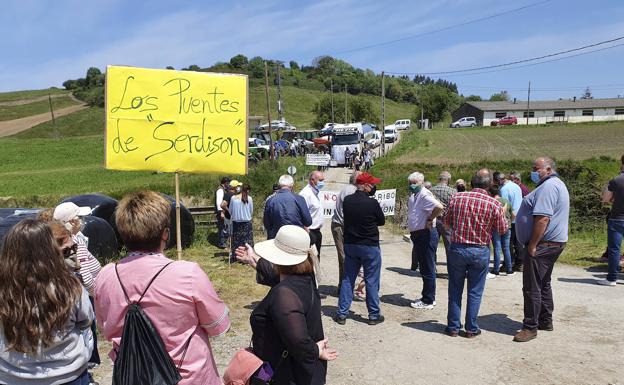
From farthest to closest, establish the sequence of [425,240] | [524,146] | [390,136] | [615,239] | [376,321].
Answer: [390,136] → [524,146] → [615,239] → [425,240] → [376,321]

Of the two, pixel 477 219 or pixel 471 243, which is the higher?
pixel 477 219

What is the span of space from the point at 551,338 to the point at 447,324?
1.17 m

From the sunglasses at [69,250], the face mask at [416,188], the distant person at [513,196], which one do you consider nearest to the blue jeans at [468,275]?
the face mask at [416,188]

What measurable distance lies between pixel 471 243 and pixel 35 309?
14.5 ft

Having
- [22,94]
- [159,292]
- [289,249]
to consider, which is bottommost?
[159,292]

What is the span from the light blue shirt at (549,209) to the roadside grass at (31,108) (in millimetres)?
98497

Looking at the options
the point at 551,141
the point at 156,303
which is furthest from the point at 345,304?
the point at 551,141

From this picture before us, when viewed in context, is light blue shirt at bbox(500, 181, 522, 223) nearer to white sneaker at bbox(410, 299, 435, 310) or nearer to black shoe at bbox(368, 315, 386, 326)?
white sneaker at bbox(410, 299, 435, 310)

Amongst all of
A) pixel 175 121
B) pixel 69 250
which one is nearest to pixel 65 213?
pixel 69 250

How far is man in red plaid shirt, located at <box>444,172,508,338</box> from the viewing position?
5395 millimetres

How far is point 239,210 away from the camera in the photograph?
369 inches

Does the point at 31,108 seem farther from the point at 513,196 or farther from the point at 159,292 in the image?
the point at 159,292

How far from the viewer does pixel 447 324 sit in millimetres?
5988

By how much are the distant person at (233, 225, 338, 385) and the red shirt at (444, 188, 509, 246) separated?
312 cm
